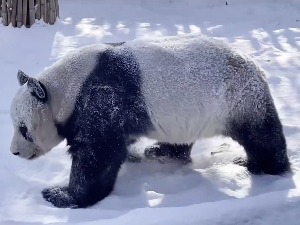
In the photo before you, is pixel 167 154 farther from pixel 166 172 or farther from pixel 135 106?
pixel 135 106

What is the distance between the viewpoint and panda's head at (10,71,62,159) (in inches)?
143

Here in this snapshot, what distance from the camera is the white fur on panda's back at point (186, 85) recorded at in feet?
12.3

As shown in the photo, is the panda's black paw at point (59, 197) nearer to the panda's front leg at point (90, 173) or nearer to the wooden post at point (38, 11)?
the panda's front leg at point (90, 173)

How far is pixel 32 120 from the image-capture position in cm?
365

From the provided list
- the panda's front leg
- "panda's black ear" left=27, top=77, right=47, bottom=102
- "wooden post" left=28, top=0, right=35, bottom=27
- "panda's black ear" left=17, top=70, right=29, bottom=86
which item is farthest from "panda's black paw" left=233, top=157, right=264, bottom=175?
"wooden post" left=28, top=0, right=35, bottom=27

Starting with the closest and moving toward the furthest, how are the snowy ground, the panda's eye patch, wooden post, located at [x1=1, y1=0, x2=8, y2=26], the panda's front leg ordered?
the snowy ground, the panda's front leg, the panda's eye patch, wooden post, located at [x1=1, y1=0, x2=8, y2=26]

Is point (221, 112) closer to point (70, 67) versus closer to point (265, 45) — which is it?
point (70, 67)

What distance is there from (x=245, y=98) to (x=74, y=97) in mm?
1036

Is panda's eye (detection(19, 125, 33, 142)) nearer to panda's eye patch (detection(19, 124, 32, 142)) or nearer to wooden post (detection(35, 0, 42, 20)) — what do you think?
panda's eye patch (detection(19, 124, 32, 142))

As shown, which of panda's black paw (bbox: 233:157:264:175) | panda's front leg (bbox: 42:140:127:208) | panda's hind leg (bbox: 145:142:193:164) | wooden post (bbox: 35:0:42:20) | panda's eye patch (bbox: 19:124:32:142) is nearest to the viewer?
panda's front leg (bbox: 42:140:127:208)

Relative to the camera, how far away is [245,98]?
380cm

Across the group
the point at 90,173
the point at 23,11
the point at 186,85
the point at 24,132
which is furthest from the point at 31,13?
the point at 90,173

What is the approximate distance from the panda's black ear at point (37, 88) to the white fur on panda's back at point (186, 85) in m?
0.58

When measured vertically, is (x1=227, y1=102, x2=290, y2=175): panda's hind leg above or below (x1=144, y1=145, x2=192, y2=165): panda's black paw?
above
